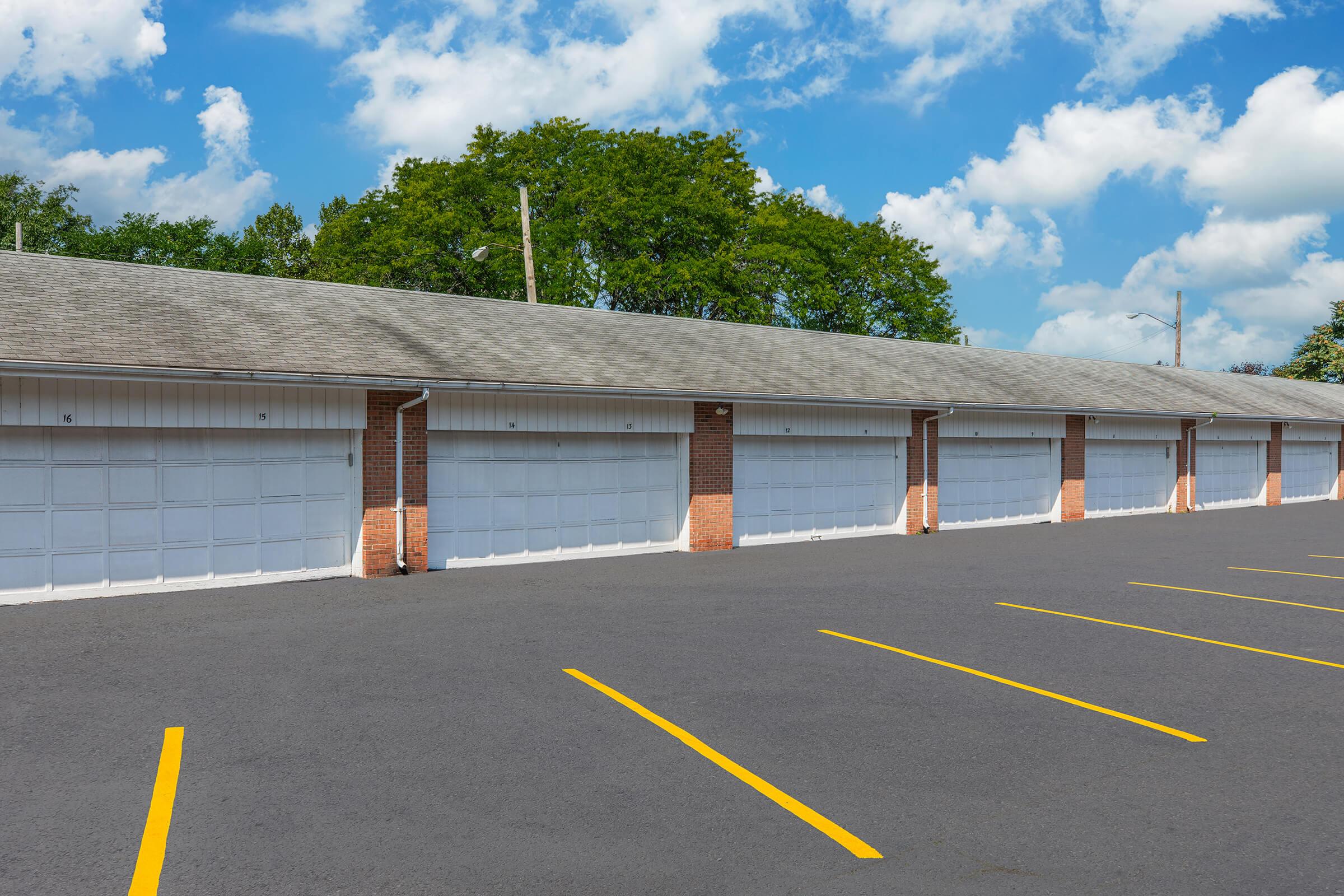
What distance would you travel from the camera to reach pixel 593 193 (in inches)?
1484

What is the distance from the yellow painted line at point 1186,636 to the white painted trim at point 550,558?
7065 mm

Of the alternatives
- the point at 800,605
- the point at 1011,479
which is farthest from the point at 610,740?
the point at 1011,479

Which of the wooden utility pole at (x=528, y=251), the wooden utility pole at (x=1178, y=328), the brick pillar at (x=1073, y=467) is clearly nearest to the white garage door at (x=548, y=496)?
the wooden utility pole at (x=528, y=251)

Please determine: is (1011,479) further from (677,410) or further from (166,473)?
(166,473)

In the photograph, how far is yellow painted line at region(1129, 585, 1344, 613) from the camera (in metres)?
11.2

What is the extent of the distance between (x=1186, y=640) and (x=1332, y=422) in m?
27.8

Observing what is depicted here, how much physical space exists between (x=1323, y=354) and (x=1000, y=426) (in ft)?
173

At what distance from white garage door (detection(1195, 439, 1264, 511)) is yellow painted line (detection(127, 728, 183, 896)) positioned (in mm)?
28791

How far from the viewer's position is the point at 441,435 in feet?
47.6

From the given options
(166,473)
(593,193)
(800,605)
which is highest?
(593,193)

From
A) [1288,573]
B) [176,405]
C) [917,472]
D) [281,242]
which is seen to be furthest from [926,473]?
[281,242]

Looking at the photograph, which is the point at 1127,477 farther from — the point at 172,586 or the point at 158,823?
the point at 158,823

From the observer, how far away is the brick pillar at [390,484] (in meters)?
13.6

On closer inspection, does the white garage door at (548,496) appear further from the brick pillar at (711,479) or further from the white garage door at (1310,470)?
the white garage door at (1310,470)
